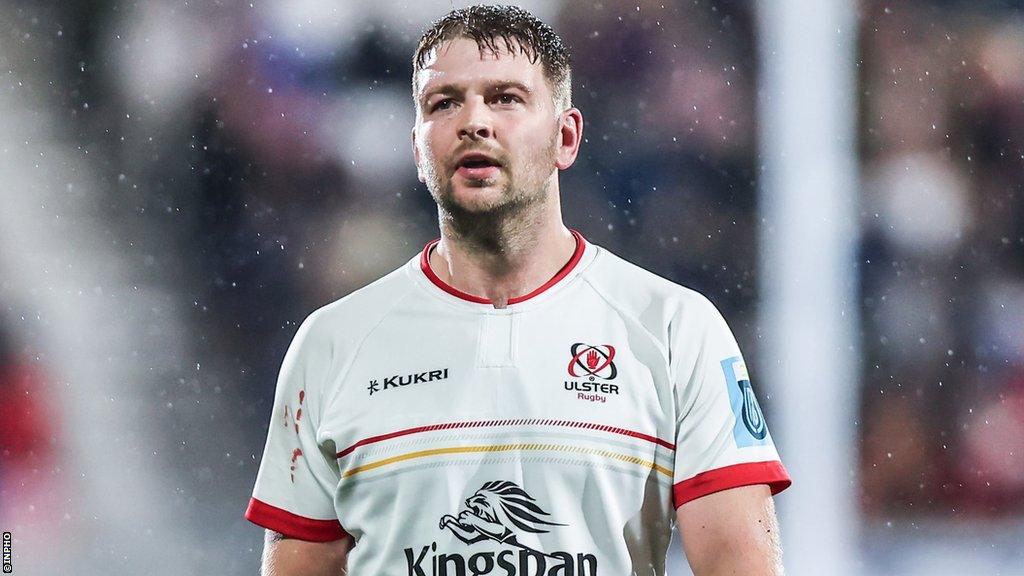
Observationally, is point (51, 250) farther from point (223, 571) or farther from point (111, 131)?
point (223, 571)

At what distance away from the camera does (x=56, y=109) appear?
168 inches

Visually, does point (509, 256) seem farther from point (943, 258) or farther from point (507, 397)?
point (943, 258)

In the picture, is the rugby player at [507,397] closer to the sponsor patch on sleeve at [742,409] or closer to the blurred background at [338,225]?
the sponsor patch on sleeve at [742,409]

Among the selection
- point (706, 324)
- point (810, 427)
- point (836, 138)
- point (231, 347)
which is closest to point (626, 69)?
point (836, 138)

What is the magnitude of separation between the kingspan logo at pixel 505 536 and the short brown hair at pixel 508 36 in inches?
22.4

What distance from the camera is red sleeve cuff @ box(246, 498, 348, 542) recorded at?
178 cm

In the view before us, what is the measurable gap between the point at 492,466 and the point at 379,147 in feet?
9.15

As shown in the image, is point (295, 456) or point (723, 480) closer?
point (723, 480)

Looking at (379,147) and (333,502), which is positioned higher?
(379,147)

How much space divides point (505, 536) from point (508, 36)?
0.69 meters

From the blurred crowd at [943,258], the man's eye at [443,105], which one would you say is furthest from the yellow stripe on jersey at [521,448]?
the blurred crowd at [943,258]

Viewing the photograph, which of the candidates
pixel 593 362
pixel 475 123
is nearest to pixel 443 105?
pixel 475 123

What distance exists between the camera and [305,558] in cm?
178

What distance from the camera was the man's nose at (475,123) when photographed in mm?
1680
